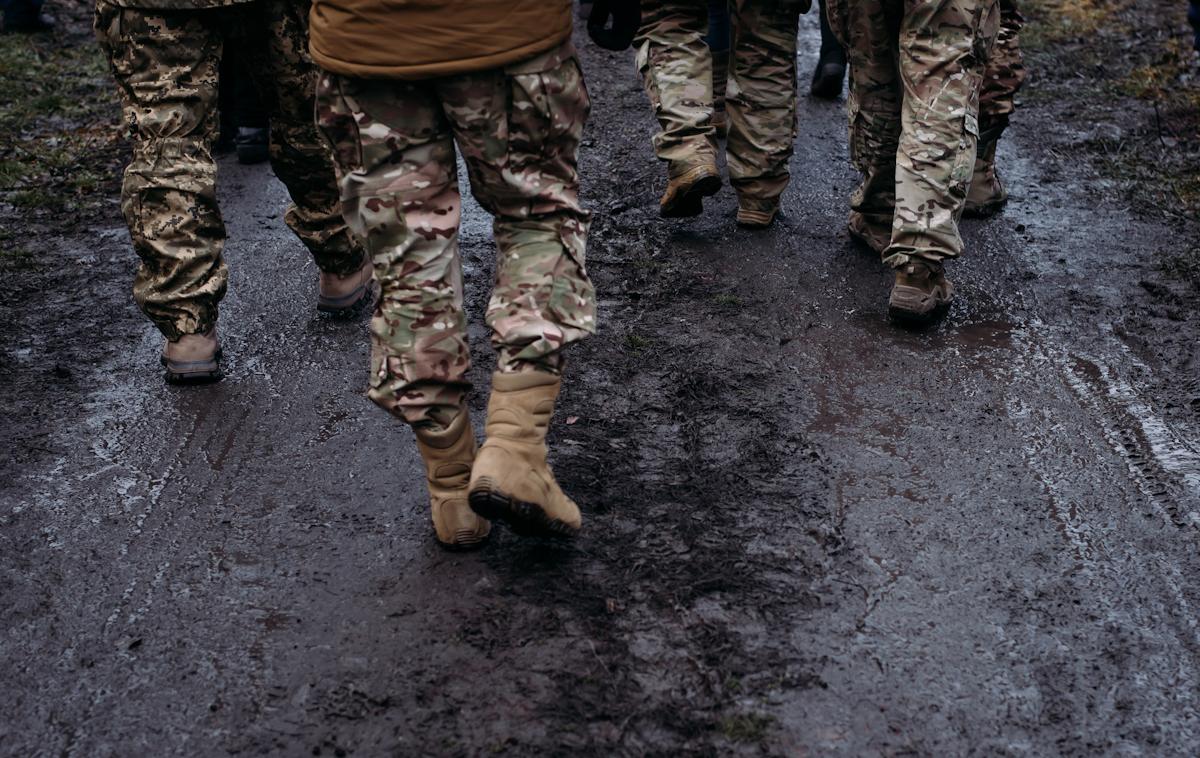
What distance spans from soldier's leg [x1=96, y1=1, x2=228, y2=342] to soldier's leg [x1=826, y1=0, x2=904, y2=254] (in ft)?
6.98

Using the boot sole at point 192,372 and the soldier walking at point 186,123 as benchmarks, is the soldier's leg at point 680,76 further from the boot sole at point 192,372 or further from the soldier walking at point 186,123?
the boot sole at point 192,372

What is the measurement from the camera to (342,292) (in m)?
4.30

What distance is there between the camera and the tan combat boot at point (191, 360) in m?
3.84

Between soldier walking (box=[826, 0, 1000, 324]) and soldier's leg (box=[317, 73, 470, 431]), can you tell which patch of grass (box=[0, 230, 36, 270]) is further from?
soldier walking (box=[826, 0, 1000, 324])

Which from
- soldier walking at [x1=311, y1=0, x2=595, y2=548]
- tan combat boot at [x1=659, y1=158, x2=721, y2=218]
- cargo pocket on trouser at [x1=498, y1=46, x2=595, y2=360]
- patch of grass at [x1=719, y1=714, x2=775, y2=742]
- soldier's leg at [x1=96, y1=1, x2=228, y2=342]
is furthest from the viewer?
tan combat boot at [x1=659, y1=158, x2=721, y2=218]

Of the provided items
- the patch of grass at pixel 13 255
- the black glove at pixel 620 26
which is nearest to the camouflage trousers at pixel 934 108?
the black glove at pixel 620 26

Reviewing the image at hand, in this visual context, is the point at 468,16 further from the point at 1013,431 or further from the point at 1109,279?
the point at 1109,279

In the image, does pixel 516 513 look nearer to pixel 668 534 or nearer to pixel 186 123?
pixel 668 534

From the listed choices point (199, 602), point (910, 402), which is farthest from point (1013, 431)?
point (199, 602)

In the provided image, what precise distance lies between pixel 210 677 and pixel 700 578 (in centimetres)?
107

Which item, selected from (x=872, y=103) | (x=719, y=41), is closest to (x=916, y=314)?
(x=872, y=103)

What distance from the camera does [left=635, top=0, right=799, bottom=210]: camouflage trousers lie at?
4.73m

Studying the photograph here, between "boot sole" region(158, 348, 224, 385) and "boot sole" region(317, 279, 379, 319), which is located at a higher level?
"boot sole" region(158, 348, 224, 385)

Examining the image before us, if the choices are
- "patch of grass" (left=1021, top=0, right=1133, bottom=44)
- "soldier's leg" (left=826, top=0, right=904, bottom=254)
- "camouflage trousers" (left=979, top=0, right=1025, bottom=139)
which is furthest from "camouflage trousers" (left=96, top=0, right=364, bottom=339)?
"patch of grass" (left=1021, top=0, right=1133, bottom=44)
